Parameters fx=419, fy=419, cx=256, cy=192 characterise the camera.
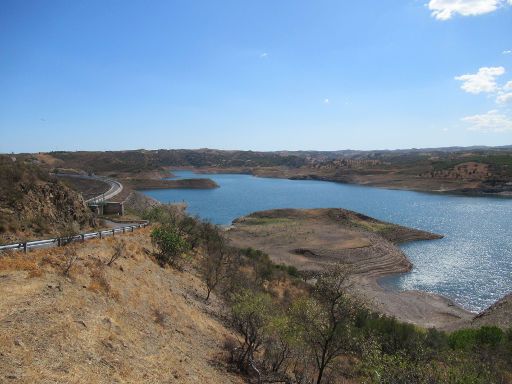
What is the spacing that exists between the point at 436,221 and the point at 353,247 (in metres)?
33.6

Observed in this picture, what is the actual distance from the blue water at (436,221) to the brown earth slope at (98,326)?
3275 centimetres

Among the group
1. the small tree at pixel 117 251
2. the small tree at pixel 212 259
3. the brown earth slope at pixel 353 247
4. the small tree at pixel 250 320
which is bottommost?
the brown earth slope at pixel 353 247

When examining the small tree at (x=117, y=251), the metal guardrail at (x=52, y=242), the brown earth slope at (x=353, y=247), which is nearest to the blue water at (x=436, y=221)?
the brown earth slope at (x=353, y=247)

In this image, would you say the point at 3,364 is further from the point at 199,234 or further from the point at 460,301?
the point at 460,301

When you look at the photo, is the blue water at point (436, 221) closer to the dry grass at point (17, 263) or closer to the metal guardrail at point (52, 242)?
the metal guardrail at point (52, 242)

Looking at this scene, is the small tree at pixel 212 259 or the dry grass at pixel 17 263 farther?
the small tree at pixel 212 259

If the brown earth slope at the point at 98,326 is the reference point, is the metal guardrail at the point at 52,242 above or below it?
above

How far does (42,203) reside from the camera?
3189 cm

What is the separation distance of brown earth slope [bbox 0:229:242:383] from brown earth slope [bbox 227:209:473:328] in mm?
16101

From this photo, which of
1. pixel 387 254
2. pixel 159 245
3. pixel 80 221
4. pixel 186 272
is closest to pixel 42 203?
pixel 80 221

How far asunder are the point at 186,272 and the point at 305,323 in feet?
52.4

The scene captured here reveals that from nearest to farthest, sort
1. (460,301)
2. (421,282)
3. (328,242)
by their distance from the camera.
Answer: (460,301) < (421,282) < (328,242)

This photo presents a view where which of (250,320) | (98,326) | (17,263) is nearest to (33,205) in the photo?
(17,263)

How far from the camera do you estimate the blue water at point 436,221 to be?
47812 millimetres
